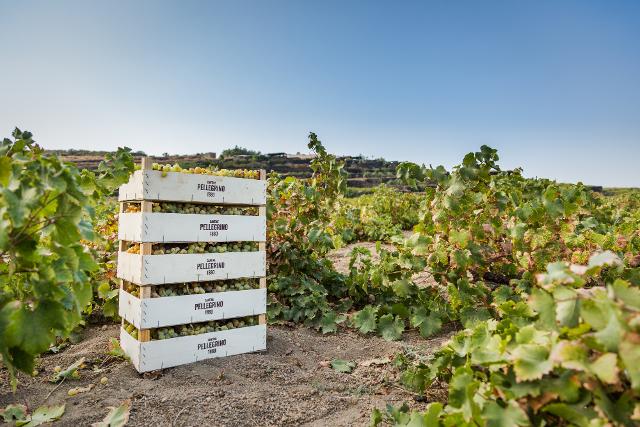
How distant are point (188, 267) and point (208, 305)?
35cm

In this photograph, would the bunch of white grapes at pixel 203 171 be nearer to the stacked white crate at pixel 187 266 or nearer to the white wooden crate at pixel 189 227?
the stacked white crate at pixel 187 266

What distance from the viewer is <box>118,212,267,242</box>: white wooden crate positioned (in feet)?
10.5

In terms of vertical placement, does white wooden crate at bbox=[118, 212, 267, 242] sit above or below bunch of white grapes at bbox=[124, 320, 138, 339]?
above

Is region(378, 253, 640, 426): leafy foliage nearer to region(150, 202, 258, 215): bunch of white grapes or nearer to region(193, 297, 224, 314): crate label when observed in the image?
region(193, 297, 224, 314): crate label

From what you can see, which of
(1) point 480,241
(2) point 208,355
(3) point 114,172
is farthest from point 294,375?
(1) point 480,241

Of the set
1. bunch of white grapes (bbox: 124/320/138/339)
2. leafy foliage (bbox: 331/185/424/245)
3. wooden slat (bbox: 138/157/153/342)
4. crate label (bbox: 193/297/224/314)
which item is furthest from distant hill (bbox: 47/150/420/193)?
wooden slat (bbox: 138/157/153/342)

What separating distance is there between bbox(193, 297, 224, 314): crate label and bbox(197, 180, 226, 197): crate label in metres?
0.82

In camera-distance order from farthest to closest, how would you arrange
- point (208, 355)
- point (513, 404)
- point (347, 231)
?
point (347, 231) → point (208, 355) → point (513, 404)

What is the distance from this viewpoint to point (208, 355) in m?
3.47

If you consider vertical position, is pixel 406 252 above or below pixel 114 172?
below

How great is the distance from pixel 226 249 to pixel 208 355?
83 centimetres

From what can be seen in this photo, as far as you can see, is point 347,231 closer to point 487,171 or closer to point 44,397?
point 487,171

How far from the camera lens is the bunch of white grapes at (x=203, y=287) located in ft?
11.0

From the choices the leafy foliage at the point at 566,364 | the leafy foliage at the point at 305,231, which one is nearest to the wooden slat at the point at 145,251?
the leafy foliage at the point at 305,231
